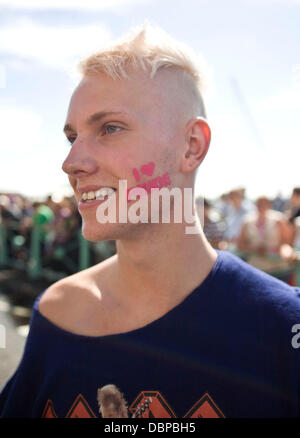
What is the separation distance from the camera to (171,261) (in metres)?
1.40

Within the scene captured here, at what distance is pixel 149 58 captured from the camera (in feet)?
4.47

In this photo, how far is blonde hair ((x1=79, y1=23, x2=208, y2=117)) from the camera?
1351 millimetres

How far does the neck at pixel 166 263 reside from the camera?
4.52 feet

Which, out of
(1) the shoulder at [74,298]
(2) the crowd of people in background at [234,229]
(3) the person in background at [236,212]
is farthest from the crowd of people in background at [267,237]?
(1) the shoulder at [74,298]

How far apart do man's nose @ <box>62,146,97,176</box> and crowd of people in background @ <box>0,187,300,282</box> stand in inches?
20.8

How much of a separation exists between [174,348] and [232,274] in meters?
0.35

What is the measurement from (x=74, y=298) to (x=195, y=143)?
0.82 meters

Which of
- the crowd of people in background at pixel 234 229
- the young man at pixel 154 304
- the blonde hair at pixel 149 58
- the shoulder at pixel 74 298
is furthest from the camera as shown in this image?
the crowd of people in background at pixel 234 229

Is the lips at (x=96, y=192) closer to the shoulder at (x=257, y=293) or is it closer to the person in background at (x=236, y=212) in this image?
the shoulder at (x=257, y=293)

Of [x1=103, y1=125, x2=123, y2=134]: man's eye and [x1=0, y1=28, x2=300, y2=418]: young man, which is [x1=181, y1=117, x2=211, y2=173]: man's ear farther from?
[x1=103, y1=125, x2=123, y2=134]: man's eye

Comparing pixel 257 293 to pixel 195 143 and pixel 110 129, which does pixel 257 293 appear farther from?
pixel 110 129

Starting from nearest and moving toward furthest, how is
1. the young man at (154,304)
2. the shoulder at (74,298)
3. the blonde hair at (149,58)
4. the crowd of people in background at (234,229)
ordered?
the young man at (154,304) → the blonde hair at (149,58) → the shoulder at (74,298) → the crowd of people in background at (234,229)

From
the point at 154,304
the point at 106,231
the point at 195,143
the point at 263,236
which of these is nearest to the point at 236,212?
the point at 263,236

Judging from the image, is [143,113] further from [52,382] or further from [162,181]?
[52,382]
